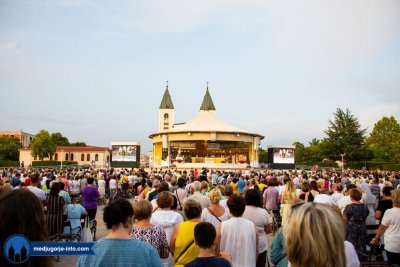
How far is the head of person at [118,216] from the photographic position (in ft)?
10.4

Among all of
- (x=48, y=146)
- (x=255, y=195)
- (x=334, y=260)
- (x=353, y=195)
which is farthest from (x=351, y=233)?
(x=48, y=146)

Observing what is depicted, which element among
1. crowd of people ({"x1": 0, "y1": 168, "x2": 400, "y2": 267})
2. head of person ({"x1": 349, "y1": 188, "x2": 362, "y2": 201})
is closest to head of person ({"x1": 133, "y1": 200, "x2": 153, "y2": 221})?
crowd of people ({"x1": 0, "y1": 168, "x2": 400, "y2": 267})

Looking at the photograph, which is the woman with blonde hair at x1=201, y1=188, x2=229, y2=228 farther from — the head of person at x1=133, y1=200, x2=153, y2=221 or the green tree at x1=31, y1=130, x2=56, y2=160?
the green tree at x1=31, y1=130, x2=56, y2=160

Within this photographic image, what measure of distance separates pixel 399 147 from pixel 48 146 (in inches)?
2381

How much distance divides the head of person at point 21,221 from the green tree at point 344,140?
67.8 m

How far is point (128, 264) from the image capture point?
293 centimetres

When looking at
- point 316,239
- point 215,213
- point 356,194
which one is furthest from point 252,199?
point 316,239

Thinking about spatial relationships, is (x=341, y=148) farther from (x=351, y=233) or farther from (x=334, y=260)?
(x=334, y=260)

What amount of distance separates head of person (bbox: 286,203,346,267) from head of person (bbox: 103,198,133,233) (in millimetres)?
1412

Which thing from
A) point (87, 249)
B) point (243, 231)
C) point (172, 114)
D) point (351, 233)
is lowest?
point (351, 233)

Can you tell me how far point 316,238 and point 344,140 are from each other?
6866 centimetres

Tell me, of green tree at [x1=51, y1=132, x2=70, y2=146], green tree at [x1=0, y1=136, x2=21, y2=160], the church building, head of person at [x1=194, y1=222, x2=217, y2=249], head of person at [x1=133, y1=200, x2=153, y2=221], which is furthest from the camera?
green tree at [x1=51, y1=132, x2=70, y2=146]

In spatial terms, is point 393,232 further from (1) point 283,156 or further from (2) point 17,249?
(1) point 283,156

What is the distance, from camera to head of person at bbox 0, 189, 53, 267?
1.96 metres
